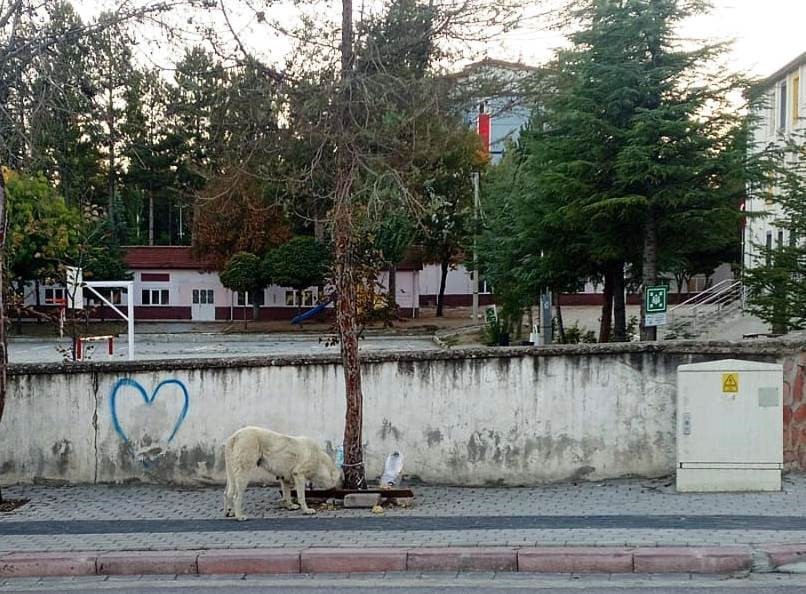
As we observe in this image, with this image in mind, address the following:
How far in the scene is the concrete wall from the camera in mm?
10773

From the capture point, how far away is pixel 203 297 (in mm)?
53125

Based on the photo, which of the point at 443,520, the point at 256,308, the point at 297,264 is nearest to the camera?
the point at 443,520

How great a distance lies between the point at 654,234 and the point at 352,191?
10.6 meters

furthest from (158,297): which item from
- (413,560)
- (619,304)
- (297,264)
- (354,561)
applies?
(413,560)

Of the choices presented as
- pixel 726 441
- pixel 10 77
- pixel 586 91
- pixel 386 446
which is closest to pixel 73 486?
pixel 386 446

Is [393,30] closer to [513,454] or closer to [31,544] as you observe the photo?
[513,454]

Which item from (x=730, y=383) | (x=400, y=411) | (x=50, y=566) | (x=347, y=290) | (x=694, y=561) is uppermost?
(x=347, y=290)

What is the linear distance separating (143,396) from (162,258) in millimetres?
43592

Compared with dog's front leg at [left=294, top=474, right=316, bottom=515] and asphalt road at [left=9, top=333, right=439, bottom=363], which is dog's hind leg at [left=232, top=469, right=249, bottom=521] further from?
asphalt road at [left=9, top=333, right=439, bottom=363]

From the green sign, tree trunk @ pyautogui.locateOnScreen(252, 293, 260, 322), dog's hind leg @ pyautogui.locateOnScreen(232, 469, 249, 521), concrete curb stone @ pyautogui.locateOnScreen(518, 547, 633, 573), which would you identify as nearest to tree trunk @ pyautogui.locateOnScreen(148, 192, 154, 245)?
tree trunk @ pyautogui.locateOnScreen(252, 293, 260, 322)

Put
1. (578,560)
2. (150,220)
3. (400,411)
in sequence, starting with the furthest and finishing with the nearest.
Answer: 1. (150,220)
2. (400,411)
3. (578,560)

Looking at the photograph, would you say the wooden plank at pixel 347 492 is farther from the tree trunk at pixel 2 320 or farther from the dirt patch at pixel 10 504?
the tree trunk at pixel 2 320

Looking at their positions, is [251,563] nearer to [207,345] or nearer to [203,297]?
[207,345]

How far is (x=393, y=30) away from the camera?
32.0 feet
